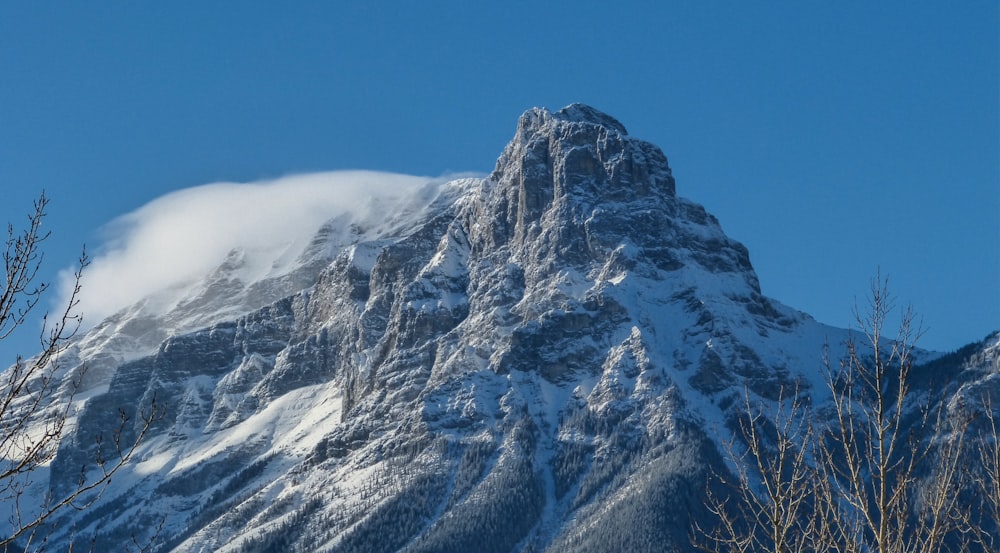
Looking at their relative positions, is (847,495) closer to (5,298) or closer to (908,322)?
(908,322)

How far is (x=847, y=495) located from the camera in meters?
27.5

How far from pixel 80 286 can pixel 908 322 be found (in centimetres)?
1561

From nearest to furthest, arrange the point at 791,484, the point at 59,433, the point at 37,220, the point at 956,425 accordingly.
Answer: the point at 59,433
the point at 37,220
the point at 956,425
the point at 791,484

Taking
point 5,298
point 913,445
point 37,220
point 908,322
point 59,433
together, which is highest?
point 37,220

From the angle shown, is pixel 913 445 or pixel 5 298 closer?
pixel 5 298

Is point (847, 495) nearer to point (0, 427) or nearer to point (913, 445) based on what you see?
point (913, 445)

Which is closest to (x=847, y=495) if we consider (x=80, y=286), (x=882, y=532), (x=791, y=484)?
(x=791, y=484)

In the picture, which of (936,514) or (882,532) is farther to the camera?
(936,514)

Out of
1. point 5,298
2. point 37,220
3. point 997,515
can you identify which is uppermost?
point 37,220

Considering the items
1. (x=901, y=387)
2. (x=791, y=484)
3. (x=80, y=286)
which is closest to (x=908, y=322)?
(x=901, y=387)

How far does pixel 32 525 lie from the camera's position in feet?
70.8

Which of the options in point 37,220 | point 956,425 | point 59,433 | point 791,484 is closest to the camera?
point 59,433

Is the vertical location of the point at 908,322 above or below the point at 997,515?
above

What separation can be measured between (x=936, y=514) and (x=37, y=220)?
16.3 meters
